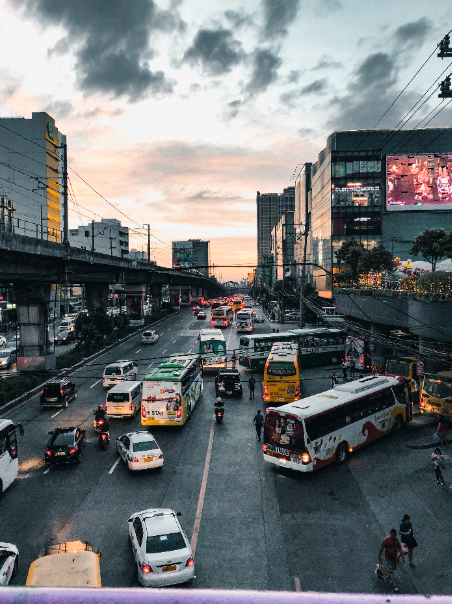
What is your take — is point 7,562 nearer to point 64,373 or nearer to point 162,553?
point 162,553

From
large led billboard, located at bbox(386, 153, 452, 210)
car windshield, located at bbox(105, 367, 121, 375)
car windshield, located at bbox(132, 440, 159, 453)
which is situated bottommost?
car windshield, located at bbox(132, 440, 159, 453)

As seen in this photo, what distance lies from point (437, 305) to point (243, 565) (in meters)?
24.5

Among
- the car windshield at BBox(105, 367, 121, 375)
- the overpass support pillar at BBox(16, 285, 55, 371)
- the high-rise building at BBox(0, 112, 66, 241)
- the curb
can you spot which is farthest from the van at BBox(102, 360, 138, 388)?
the high-rise building at BBox(0, 112, 66, 241)

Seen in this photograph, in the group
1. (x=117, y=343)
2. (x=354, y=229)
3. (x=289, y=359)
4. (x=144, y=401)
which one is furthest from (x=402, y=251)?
(x=144, y=401)

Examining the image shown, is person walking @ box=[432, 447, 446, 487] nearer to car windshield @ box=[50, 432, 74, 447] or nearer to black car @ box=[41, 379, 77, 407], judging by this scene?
car windshield @ box=[50, 432, 74, 447]

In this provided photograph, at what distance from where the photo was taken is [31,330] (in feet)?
128

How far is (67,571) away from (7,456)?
969 centimetres

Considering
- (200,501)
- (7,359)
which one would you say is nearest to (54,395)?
(7,359)

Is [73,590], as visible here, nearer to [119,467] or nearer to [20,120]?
[119,467]

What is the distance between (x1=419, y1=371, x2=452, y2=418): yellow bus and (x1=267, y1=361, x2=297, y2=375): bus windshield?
785cm

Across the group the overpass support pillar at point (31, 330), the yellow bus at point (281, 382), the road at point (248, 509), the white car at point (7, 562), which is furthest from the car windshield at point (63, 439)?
the overpass support pillar at point (31, 330)

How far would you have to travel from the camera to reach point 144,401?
24453 mm

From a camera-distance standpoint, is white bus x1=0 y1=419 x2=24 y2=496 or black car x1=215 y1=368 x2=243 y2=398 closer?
white bus x1=0 y1=419 x2=24 y2=496

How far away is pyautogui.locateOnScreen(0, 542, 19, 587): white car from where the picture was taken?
10.9 metres
